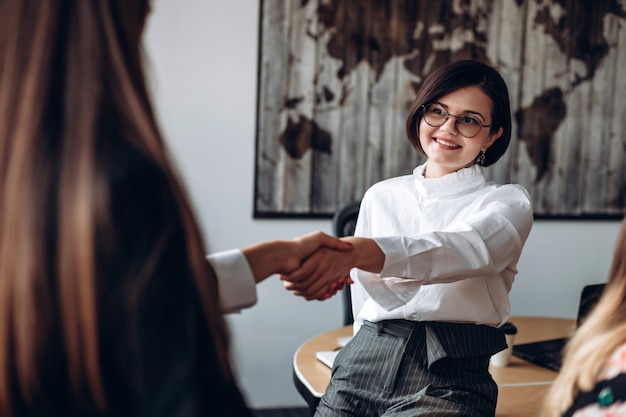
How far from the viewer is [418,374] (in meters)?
1.53

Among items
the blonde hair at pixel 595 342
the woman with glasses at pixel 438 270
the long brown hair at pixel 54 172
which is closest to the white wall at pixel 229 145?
the woman with glasses at pixel 438 270

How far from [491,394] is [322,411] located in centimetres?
38

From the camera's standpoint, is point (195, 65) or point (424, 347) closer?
point (424, 347)

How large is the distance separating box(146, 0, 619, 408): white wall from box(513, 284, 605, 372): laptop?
1.23 meters

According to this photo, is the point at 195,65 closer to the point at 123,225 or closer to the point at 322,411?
the point at 322,411

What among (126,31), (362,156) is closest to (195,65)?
(362,156)

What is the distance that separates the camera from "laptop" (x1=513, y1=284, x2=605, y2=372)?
202 cm

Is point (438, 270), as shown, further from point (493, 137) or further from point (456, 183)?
point (493, 137)

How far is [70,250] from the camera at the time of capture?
2.26ft

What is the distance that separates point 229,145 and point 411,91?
0.87 meters

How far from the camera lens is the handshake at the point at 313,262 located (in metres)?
1.37

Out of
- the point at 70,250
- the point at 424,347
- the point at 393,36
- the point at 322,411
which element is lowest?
the point at 322,411

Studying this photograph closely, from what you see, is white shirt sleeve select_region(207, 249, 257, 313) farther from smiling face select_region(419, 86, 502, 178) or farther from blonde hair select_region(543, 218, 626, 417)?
smiling face select_region(419, 86, 502, 178)

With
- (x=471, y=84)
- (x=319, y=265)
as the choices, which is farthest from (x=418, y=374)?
(x=471, y=84)
